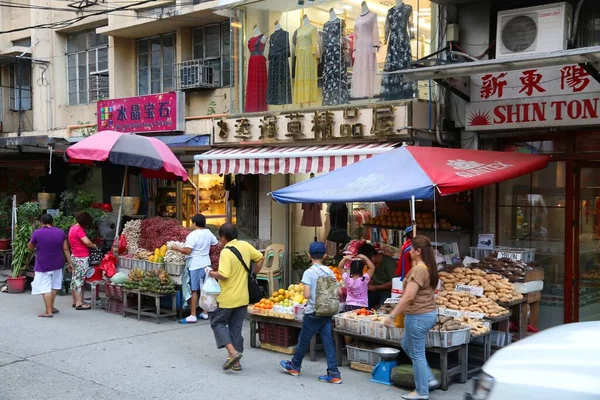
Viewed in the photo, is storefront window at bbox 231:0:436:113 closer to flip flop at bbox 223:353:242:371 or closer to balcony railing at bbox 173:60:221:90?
balcony railing at bbox 173:60:221:90

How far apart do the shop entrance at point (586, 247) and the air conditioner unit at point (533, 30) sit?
1884 mm

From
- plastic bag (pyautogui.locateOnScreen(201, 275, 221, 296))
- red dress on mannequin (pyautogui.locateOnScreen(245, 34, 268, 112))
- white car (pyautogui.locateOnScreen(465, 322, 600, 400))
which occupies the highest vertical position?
red dress on mannequin (pyautogui.locateOnScreen(245, 34, 268, 112))

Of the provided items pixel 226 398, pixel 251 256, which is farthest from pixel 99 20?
pixel 226 398

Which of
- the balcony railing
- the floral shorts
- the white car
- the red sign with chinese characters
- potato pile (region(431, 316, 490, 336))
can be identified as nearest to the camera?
the white car

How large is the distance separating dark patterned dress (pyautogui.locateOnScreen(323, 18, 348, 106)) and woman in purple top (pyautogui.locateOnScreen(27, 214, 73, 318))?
211 inches

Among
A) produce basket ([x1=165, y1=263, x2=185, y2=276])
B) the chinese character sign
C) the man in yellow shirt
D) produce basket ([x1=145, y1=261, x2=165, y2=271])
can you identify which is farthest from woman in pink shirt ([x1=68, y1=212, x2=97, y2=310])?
→ the chinese character sign

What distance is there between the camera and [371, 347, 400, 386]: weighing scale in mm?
7379

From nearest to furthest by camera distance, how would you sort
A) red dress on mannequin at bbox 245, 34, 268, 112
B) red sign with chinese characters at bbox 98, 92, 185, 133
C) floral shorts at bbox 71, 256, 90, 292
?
floral shorts at bbox 71, 256, 90, 292, red dress on mannequin at bbox 245, 34, 268, 112, red sign with chinese characters at bbox 98, 92, 185, 133

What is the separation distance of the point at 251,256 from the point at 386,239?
472 centimetres

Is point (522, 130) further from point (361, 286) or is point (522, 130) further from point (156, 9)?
point (156, 9)

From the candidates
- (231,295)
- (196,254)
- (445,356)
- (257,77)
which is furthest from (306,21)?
(445,356)

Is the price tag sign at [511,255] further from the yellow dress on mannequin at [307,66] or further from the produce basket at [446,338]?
the yellow dress on mannequin at [307,66]

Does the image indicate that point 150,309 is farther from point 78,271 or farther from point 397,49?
point 397,49

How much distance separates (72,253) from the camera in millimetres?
11625
